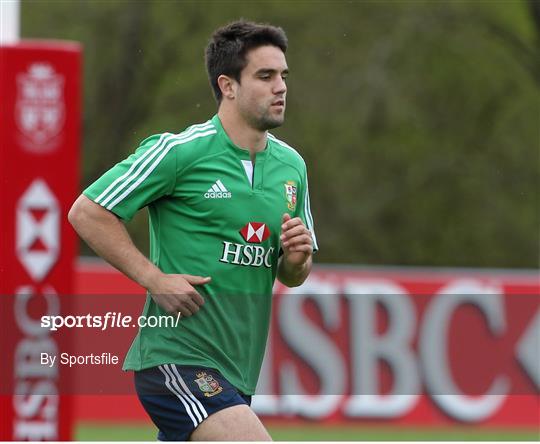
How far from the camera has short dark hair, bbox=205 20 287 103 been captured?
18.1ft

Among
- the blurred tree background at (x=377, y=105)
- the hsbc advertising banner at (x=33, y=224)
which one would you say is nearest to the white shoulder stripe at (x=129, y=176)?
the hsbc advertising banner at (x=33, y=224)

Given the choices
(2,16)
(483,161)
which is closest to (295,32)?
(483,161)

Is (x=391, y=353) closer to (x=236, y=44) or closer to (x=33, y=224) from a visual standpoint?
(x=33, y=224)

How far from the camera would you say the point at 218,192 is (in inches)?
211

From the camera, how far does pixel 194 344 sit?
530 cm

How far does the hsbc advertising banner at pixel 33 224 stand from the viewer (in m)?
7.50

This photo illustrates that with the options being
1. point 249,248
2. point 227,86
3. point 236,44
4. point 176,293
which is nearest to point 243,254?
point 249,248

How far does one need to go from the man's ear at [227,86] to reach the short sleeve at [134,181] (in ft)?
1.32

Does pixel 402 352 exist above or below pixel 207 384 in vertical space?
below

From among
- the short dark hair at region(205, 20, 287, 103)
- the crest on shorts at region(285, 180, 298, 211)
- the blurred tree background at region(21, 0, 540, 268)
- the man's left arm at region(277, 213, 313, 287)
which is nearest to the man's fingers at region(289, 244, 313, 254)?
the man's left arm at region(277, 213, 313, 287)

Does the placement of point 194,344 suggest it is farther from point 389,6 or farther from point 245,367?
point 389,6

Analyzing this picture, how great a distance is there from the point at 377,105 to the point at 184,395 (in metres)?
18.2

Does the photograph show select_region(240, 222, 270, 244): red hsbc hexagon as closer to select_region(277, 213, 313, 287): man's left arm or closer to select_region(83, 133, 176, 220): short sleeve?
select_region(277, 213, 313, 287): man's left arm

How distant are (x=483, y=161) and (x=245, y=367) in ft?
60.2
